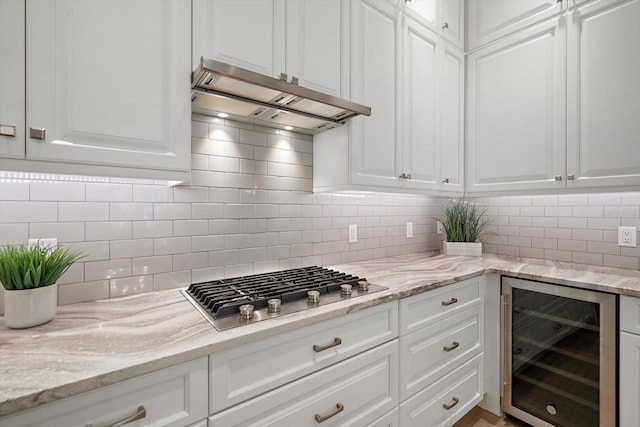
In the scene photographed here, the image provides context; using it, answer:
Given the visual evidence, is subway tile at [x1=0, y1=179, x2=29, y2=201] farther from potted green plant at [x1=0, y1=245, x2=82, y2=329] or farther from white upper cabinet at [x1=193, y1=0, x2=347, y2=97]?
white upper cabinet at [x1=193, y1=0, x2=347, y2=97]

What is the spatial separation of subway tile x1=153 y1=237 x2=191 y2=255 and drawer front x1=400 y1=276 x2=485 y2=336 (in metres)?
1.04

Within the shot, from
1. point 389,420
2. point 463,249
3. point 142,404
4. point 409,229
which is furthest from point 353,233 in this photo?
point 142,404

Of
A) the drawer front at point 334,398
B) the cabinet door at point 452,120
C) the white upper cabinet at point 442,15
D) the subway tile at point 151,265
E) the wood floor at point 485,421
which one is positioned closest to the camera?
Answer: the drawer front at point 334,398

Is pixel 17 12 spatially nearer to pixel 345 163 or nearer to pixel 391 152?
pixel 345 163

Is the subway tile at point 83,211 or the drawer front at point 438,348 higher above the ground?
the subway tile at point 83,211

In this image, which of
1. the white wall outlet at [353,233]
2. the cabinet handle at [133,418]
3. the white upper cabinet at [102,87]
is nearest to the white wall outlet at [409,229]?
the white wall outlet at [353,233]

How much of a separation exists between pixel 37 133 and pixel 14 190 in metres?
0.36

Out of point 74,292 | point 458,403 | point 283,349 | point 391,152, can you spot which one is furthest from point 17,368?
point 458,403

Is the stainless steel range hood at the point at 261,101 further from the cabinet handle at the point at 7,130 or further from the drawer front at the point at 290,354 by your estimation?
the drawer front at the point at 290,354

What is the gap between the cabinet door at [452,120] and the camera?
7.18 feet

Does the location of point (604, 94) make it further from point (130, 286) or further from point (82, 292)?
point (82, 292)

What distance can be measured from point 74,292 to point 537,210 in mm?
2839

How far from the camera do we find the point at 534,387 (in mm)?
1825

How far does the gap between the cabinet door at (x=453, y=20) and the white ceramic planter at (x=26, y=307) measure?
2.62 metres
